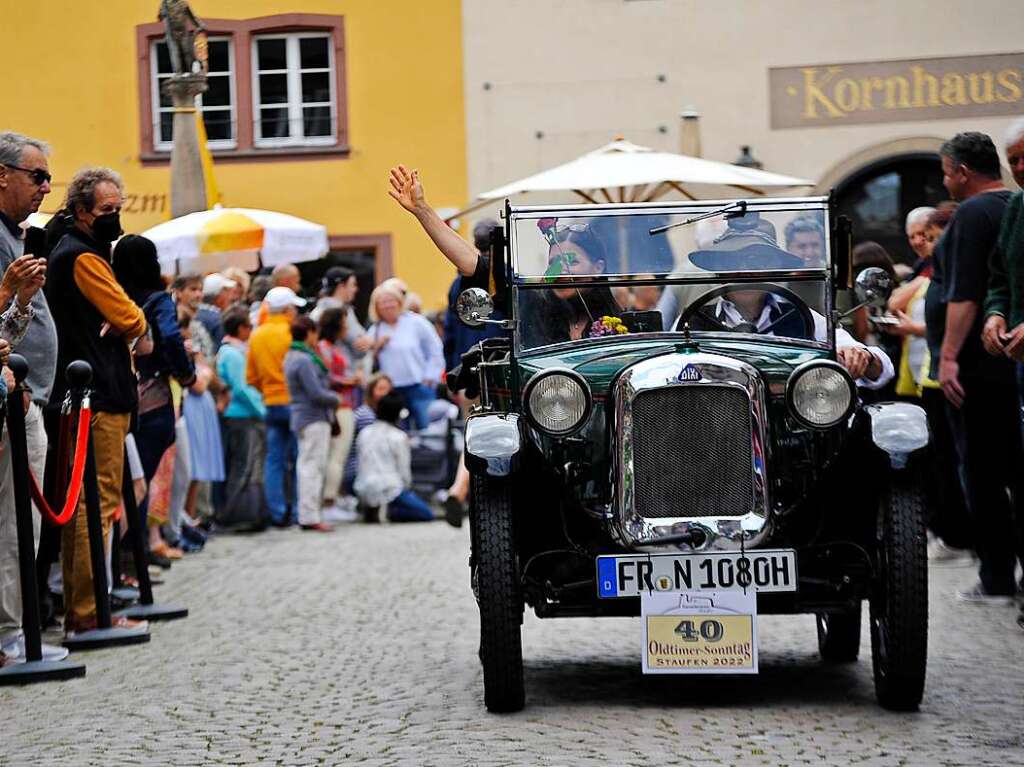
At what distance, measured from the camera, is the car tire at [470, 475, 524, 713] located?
6668mm

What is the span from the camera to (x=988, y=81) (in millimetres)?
25484

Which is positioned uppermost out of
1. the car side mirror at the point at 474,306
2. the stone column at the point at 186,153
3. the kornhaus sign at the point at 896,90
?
the kornhaus sign at the point at 896,90

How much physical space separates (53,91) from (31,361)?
19.9m

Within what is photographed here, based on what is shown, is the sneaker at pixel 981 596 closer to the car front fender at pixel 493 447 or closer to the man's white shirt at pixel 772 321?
the man's white shirt at pixel 772 321

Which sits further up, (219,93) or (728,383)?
(219,93)

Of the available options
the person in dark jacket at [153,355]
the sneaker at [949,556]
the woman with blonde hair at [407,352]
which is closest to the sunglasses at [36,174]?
the person in dark jacket at [153,355]

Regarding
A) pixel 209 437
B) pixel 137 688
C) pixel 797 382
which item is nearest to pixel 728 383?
pixel 797 382

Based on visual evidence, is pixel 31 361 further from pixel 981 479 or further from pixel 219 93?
pixel 219 93

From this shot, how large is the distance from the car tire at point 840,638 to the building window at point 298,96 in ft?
64.3

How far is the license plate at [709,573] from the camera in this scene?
6.57m

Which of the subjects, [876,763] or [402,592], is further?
[402,592]

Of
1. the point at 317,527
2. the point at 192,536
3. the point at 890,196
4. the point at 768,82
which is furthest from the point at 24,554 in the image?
the point at 890,196

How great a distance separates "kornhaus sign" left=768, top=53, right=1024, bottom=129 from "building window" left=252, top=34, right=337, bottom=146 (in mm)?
5947

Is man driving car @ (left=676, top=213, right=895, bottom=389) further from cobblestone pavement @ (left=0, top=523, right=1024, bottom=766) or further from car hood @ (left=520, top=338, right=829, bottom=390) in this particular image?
cobblestone pavement @ (left=0, top=523, right=1024, bottom=766)
